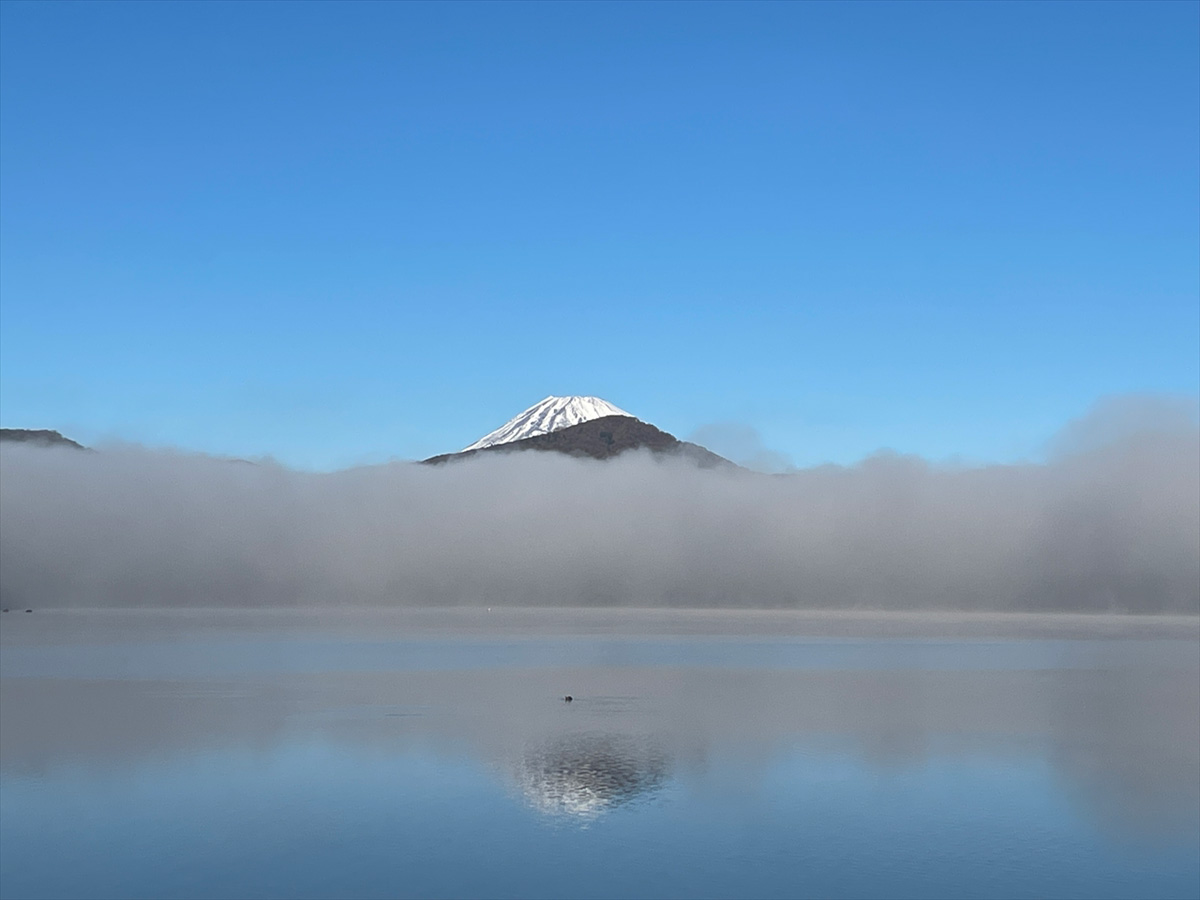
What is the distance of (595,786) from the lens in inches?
1012

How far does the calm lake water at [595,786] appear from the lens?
19.0 metres

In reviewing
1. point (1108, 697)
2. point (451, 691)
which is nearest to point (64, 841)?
point (451, 691)

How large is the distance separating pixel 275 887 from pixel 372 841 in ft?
10.1

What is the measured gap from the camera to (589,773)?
89.4ft

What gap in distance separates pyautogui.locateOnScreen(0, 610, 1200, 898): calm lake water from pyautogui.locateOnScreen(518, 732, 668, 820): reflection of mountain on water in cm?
11

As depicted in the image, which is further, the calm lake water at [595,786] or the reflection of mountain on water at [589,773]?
the reflection of mountain on water at [589,773]

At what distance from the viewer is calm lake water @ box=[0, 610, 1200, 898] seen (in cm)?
1897

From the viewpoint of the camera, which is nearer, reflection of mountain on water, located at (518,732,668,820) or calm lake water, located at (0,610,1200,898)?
calm lake water, located at (0,610,1200,898)

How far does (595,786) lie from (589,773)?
1.55m

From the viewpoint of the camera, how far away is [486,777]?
88.6 ft

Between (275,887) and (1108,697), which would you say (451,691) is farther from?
(275,887)

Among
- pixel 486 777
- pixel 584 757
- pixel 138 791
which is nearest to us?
pixel 138 791

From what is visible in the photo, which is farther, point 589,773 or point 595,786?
point 589,773

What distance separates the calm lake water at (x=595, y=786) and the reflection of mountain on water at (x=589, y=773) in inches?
4.3
